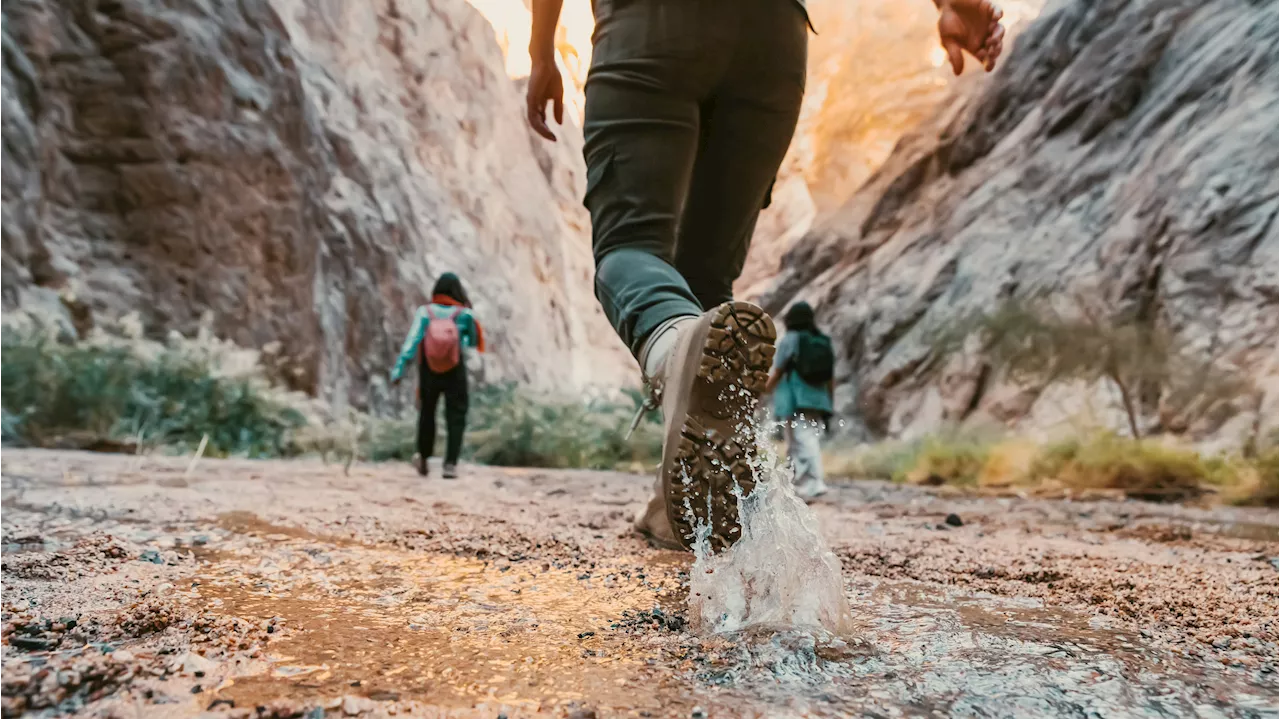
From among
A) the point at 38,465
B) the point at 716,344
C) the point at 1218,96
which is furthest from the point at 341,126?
the point at 716,344

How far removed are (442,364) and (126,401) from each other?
2.32m

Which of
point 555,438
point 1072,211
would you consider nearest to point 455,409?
point 555,438

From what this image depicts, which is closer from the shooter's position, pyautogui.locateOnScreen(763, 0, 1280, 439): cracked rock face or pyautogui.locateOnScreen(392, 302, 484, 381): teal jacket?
pyautogui.locateOnScreen(392, 302, 484, 381): teal jacket

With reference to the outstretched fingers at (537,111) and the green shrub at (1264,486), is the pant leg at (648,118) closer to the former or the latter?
the outstretched fingers at (537,111)

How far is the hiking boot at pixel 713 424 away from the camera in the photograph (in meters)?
1.00

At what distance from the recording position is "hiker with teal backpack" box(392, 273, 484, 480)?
13.5 feet

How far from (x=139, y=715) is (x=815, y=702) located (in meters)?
0.50

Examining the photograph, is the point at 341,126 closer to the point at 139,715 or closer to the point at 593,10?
the point at 593,10

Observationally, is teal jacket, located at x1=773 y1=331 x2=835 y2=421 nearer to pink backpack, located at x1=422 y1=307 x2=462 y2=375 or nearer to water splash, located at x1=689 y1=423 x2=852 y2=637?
pink backpack, located at x1=422 y1=307 x2=462 y2=375

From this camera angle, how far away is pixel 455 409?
4262 millimetres

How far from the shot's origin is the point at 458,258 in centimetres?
1263

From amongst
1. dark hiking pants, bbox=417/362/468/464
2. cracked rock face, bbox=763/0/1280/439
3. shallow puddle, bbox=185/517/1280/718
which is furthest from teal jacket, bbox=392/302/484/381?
cracked rock face, bbox=763/0/1280/439

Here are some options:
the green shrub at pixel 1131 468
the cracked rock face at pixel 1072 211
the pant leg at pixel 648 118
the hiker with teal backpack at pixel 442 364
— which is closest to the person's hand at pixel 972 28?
the pant leg at pixel 648 118

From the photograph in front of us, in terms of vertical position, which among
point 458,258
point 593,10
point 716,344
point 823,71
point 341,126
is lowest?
point 716,344
